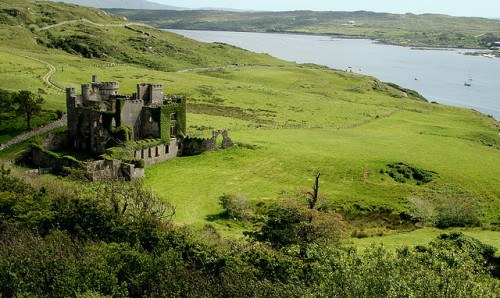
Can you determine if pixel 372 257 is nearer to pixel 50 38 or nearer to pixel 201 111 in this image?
pixel 201 111

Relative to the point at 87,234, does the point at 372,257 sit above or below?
above

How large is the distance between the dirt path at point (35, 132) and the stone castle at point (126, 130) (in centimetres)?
349

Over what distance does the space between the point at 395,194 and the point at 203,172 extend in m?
22.4

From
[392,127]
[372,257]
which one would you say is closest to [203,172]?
[372,257]

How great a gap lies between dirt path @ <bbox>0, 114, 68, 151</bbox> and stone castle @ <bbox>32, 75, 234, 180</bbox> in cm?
349

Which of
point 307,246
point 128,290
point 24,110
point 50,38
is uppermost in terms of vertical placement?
point 50,38

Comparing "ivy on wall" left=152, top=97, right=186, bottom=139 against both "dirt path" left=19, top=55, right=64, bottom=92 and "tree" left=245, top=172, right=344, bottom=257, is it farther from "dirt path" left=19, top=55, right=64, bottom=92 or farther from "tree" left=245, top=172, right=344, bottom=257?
"dirt path" left=19, top=55, right=64, bottom=92

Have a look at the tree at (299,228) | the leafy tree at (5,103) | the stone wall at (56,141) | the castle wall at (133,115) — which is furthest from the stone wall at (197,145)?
the leafy tree at (5,103)

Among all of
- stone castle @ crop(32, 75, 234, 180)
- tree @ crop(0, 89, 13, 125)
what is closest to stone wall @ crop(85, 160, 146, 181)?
stone castle @ crop(32, 75, 234, 180)

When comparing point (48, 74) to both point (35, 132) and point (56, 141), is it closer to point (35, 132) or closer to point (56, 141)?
point (35, 132)

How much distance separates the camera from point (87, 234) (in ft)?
107

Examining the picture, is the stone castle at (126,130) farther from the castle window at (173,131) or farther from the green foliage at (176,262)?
the green foliage at (176,262)

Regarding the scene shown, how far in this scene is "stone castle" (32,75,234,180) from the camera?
1953 inches

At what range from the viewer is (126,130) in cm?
5216
